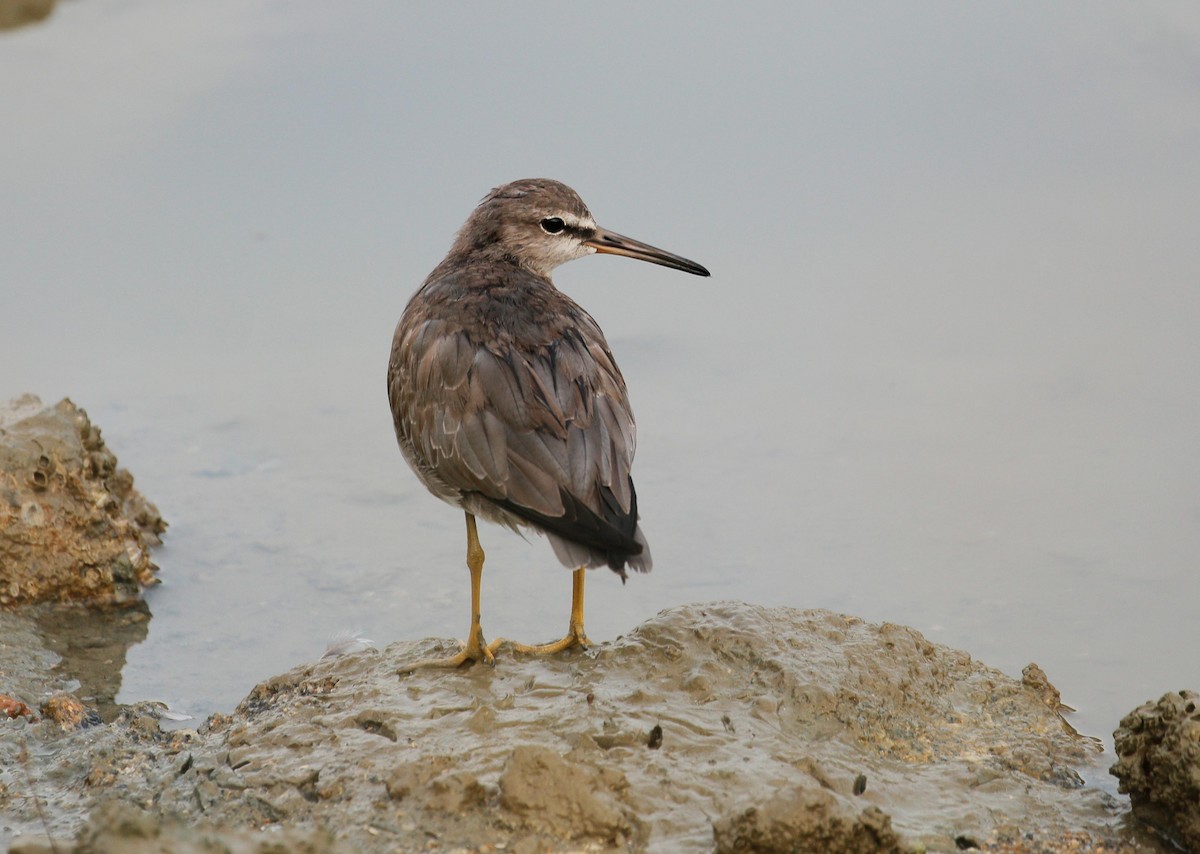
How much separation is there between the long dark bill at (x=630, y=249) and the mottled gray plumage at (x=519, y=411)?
648 millimetres

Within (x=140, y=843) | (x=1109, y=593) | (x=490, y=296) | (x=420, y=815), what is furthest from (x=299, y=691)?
(x=1109, y=593)

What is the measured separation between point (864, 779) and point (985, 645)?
277 centimetres

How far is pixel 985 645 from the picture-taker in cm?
725

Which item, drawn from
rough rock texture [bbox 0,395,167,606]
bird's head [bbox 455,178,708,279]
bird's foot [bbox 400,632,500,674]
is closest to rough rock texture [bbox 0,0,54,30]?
rough rock texture [bbox 0,395,167,606]

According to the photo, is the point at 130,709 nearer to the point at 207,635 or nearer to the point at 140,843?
the point at 207,635

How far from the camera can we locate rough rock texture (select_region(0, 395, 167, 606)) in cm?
712

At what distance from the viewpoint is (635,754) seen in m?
4.75

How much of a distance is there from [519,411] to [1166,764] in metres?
2.64

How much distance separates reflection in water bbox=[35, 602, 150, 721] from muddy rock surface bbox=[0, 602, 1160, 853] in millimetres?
881

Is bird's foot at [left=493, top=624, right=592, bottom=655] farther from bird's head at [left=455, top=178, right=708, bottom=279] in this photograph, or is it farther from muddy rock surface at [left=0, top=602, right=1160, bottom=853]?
bird's head at [left=455, top=178, right=708, bottom=279]

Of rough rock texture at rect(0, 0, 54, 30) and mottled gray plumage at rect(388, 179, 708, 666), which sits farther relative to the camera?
rough rock texture at rect(0, 0, 54, 30)

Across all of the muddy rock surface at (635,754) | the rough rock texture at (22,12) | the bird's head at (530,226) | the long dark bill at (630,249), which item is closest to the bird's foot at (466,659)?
the muddy rock surface at (635,754)

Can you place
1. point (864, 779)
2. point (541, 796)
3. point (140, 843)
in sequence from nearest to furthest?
point (140, 843) → point (541, 796) → point (864, 779)

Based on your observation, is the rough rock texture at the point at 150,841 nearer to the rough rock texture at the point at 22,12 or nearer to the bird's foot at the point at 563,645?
the bird's foot at the point at 563,645
